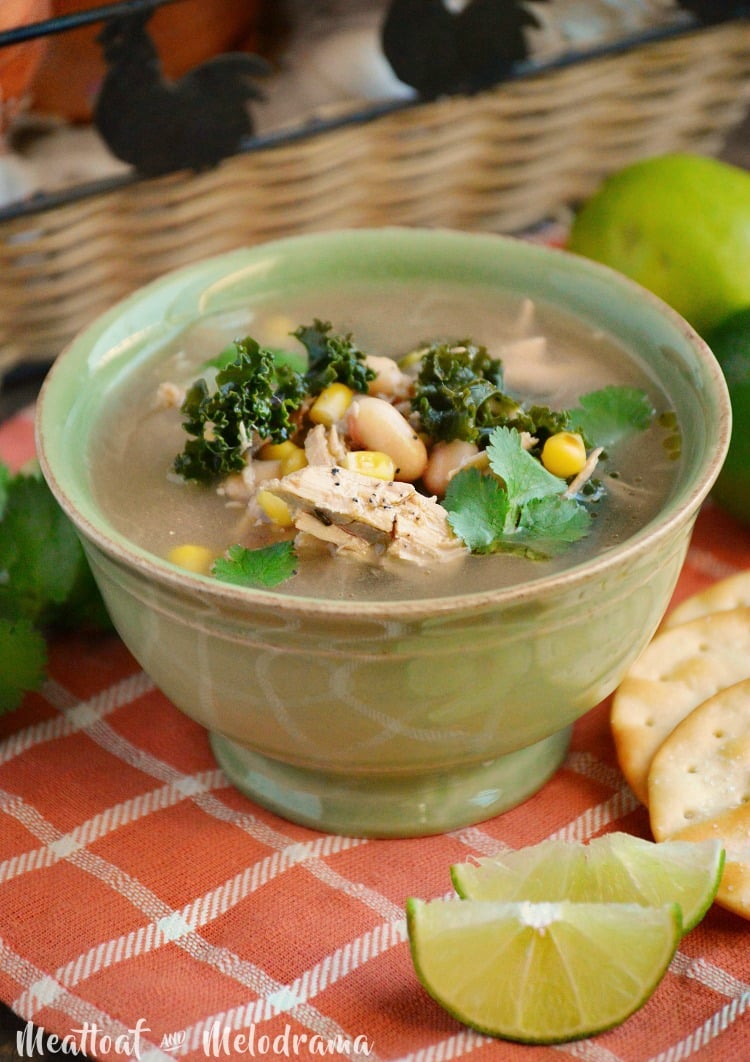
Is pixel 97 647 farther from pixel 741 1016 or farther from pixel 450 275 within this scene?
pixel 741 1016

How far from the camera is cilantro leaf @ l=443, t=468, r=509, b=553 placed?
139 cm

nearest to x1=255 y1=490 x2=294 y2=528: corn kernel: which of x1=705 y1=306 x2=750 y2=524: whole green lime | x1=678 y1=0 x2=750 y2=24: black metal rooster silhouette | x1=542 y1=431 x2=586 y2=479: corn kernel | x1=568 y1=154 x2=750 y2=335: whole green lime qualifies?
x1=542 y1=431 x2=586 y2=479: corn kernel

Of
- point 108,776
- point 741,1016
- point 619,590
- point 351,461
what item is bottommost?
point 741,1016

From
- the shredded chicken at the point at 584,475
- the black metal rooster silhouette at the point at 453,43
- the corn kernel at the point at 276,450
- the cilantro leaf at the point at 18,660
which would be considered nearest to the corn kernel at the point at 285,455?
the corn kernel at the point at 276,450

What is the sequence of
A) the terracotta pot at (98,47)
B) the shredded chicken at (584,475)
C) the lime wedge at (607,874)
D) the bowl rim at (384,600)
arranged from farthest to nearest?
1. the terracotta pot at (98,47)
2. the shredded chicken at (584,475)
3. the lime wedge at (607,874)
4. the bowl rim at (384,600)

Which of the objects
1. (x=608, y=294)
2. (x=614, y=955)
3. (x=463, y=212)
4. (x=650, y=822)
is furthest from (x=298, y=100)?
(x=614, y=955)

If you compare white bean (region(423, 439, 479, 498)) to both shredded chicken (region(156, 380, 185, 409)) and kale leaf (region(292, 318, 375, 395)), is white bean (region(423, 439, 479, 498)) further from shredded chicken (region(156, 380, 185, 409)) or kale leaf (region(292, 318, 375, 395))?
shredded chicken (region(156, 380, 185, 409))

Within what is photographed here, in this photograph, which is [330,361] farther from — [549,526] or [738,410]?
[738,410]

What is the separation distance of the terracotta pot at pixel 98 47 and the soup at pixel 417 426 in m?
0.62

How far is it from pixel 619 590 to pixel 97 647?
0.90 metres

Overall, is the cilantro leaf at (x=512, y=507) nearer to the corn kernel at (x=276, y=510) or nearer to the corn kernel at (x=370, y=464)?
the corn kernel at (x=370, y=464)

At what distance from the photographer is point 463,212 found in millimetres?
2650

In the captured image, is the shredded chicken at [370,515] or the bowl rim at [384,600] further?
the shredded chicken at [370,515]

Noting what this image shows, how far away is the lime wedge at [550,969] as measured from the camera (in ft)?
4.14
